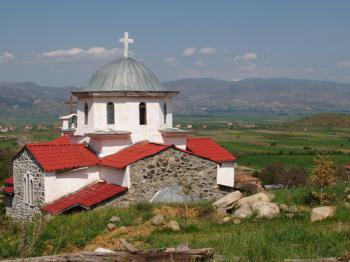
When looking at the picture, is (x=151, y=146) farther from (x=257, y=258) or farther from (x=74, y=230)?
(x=257, y=258)

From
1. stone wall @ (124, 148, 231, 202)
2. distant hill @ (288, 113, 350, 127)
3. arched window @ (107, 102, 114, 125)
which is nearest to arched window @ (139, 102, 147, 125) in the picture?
arched window @ (107, 102, 114, 125)

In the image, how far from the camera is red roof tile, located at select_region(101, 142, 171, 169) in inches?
731

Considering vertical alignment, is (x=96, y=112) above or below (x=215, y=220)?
above

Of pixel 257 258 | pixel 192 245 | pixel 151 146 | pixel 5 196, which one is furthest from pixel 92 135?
pixel 257 258

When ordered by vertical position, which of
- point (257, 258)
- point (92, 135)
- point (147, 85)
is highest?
point (147, 85)

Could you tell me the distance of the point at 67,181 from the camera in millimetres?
19203

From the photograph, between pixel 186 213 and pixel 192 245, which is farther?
pixel 186 213

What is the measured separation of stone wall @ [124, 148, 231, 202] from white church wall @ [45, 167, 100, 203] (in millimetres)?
2305

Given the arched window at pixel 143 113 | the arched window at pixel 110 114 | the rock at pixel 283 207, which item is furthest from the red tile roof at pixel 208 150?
the rock at pixel 283 207

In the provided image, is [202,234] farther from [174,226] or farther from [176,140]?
[176,140]

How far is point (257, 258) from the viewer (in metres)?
7.54

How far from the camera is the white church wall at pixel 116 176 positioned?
18422 millimetres

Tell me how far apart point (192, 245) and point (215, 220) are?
3.60 meters

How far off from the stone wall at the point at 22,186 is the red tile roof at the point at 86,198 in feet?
3.00
